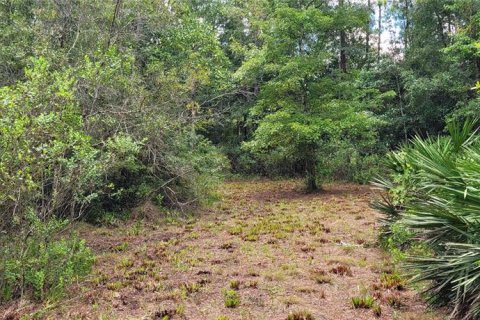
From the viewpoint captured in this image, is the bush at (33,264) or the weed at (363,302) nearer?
the weed at (363,302)

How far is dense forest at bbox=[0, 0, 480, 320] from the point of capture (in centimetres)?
382

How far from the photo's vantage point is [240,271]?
202 inches

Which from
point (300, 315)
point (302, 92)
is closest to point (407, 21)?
point (302, 92)

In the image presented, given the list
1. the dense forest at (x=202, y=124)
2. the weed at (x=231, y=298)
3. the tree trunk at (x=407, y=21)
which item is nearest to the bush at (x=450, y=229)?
the dense forest at (x=202, y=124)

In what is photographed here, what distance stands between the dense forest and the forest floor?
0.28 meters

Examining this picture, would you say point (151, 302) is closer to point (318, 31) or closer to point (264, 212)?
point (264, 212)

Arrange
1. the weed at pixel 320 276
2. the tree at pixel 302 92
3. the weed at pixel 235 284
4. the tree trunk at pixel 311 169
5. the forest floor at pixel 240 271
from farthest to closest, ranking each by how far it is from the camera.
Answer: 1. the tree trunk at pixel 311 169
2. the tree at pixel 302 92
3. the weed at pixel 320 276
4. the weed at pixel 235 284
5. the forest floor at pixel 240 271

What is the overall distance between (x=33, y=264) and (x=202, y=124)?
788 cm

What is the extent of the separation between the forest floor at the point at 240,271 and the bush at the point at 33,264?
0.72 feet

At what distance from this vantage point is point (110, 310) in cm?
397

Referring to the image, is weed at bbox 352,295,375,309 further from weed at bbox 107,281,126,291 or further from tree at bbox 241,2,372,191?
tree at bbox 241,2,372,191

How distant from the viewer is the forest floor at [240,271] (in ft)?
12.8

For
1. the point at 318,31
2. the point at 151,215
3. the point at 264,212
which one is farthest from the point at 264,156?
the point at 151,215

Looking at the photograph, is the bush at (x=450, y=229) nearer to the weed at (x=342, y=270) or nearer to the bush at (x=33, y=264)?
the weed at (x=342, y=270)
